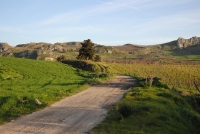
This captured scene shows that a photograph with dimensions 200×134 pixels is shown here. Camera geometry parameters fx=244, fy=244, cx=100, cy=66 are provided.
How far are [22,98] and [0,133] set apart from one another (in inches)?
293

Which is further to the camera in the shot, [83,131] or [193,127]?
[193,127]

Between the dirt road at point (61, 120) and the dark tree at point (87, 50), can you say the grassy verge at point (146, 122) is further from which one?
the dark tree at point (87, 50)

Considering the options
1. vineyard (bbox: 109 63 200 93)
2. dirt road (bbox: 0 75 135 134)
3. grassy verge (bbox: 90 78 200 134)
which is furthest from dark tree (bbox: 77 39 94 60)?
grassy verge (bbox: 90 78 200 134)

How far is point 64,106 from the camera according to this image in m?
18.7

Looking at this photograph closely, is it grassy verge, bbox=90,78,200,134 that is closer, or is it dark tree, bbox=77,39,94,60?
grassy verge, bbox=90,78,200,134

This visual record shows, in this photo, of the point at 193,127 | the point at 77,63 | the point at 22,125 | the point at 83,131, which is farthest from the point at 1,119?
the point at 77,63

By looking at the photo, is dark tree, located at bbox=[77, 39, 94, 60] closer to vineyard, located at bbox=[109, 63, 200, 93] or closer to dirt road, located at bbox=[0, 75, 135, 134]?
vineyard, located at bbox=[109, 63, 200, 93]

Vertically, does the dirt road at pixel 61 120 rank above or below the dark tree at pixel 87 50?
below

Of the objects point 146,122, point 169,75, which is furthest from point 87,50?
point 146,122

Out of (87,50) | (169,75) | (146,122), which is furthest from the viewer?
(87,50)

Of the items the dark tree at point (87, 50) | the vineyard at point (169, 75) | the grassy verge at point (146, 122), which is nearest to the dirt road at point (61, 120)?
the grassy verge at point (146, 122)

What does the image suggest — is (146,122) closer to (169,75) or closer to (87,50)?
(169,75)

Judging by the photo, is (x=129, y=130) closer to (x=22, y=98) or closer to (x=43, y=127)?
(x=43, y=127)

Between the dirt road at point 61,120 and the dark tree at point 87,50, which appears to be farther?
the dark tree at point 87,50
